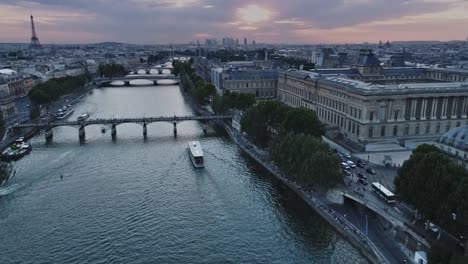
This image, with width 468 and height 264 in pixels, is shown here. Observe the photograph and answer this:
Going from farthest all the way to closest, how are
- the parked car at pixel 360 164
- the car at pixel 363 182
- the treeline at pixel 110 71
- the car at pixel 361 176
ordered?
the treeline at pixel 110 71
the parked car at pixel 360 164
the car at pixel 361 176
the car at pixel 363 182

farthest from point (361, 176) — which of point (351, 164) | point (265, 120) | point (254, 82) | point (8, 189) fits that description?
point (254, 82)

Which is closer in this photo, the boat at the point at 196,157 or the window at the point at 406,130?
the boat at the point at 196,157

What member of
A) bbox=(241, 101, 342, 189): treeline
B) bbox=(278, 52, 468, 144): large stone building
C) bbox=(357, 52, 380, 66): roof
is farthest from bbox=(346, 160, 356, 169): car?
bbox=(357, 52, 380, 66): roof

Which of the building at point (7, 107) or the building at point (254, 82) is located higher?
the building at point (254, 82)

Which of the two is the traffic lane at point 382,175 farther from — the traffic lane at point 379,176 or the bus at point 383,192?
the bus at point 383,192

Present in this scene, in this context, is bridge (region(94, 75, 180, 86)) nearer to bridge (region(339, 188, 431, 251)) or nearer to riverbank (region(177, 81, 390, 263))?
riverbank (region(177, 81, 390, 263))

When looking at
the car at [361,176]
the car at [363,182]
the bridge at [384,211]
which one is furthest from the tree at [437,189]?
the car at [361,176]

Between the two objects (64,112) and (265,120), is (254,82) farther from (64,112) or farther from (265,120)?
(64,112)
